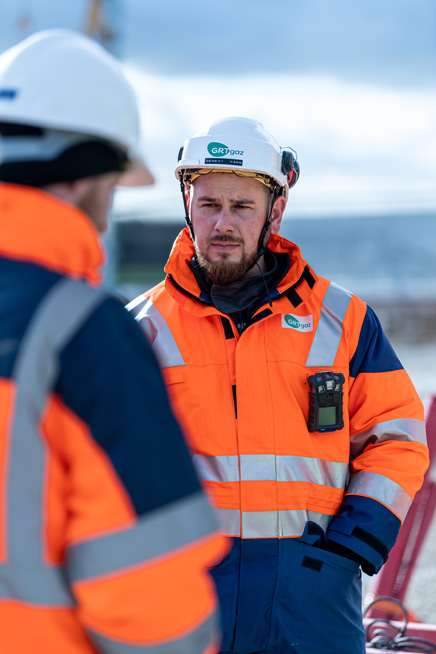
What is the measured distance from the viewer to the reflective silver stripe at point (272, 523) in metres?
2.35

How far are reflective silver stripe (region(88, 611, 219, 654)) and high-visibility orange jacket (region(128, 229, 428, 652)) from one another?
3.74 ft

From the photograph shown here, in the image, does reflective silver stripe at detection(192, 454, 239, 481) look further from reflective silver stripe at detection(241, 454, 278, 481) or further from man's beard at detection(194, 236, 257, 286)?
man's beard at detection(194, 236, 257, 286)

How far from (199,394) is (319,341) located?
49 cm

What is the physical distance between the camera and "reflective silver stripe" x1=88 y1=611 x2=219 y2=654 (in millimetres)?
1156

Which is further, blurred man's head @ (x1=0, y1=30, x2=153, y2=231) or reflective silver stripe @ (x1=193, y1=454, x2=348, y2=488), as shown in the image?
reflective silver stripe @ (x1=193, y1=454, x2=348, y2=488)

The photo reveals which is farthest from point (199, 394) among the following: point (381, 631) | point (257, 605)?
point (381, 631)

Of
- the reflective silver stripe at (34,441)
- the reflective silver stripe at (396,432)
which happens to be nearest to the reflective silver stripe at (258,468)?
the reflective silver stripe at (396,432)

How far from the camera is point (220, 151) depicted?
2.82 meters

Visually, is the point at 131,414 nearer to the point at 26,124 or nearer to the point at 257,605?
the point at 26,124

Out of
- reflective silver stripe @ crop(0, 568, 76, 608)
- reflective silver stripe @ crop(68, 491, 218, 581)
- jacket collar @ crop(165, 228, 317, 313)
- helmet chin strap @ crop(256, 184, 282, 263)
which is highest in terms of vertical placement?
helmet chin strap @ crop(256, 184, 282, 263)

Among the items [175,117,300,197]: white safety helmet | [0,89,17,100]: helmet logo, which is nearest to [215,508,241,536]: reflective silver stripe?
[175,117,300,197]: white safety helmet

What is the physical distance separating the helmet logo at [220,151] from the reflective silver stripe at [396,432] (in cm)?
118

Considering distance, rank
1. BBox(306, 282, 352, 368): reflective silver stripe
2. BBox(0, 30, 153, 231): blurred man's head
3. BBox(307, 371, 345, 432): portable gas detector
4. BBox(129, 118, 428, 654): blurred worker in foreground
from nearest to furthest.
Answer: BBox(0, 30, 153, 231): blurred man's head, BBox(129, 118, 428, 654): blurred worker in foreground, BBox(307, 371, 345, 432): portable gas detector, BBox(306, 282, 352, 368): reflective silver stripe

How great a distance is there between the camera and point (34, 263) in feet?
3.92
